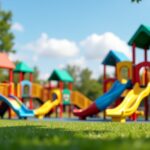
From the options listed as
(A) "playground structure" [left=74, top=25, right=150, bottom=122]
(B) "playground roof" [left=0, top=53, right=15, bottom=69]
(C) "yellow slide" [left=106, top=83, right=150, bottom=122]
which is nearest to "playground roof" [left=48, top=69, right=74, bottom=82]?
(B) "playground roof" [left=0, top=53, right=15, bottom=69]

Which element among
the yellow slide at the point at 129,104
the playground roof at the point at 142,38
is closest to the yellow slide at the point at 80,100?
the playground roof at the point at 142,38

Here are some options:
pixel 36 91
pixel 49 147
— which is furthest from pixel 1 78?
pixel 49 147

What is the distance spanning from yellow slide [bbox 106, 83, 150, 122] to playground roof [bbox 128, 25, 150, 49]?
274 cm

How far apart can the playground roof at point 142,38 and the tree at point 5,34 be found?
29173mm

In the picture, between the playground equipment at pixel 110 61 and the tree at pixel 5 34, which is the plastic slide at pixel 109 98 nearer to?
the playground equipment at pixel 110 61

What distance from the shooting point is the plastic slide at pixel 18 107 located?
905 inches

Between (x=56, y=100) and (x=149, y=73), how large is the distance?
8.44 metres

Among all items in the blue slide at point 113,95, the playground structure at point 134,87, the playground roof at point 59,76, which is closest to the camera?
the playground structure at point 134,87

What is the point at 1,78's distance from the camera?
161ft

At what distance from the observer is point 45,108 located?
88.5 ft

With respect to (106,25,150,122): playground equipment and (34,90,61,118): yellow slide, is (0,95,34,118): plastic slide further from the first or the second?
(106,25,150,122): playground equipment

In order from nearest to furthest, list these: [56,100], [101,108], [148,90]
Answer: [148,90]
[101,108]
[56,100]

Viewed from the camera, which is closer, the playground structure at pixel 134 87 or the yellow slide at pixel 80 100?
the playground structure at pixel 134 87

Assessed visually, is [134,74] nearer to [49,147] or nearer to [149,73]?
[149,73]
